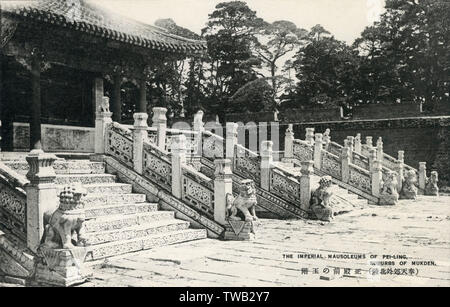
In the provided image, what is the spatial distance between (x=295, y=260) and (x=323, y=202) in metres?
4.94

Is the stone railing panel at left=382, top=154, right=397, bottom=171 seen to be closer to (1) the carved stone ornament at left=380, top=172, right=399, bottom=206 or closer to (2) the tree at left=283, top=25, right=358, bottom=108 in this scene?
(1) the carved stone ornament at left=380, top=172, right=399, bottom=206

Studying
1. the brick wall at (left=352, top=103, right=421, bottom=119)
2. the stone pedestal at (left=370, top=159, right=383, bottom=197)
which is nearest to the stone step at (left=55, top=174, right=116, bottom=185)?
the stone pedestal at (left=370, top=159, right=383, bottom=197)

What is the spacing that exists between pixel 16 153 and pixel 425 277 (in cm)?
942

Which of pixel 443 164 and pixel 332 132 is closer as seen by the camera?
pixel 443 164

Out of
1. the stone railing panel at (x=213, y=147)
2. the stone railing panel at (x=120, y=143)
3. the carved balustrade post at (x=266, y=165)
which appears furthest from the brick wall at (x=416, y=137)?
the stone railing panel at (x=120, y=143)

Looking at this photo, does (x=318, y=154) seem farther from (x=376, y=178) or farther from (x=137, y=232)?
(x=137, y=232)

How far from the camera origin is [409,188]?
17203 millimetres

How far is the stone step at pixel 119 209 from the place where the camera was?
26.0ft

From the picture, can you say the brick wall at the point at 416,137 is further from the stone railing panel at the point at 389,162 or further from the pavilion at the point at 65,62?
the pavilion at the point at 65,62

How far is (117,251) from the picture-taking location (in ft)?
22.9

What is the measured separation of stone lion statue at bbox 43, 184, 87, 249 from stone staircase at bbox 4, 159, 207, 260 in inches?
41.8

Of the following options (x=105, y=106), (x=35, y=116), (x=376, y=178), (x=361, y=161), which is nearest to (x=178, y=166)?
(x=105, y=106)
